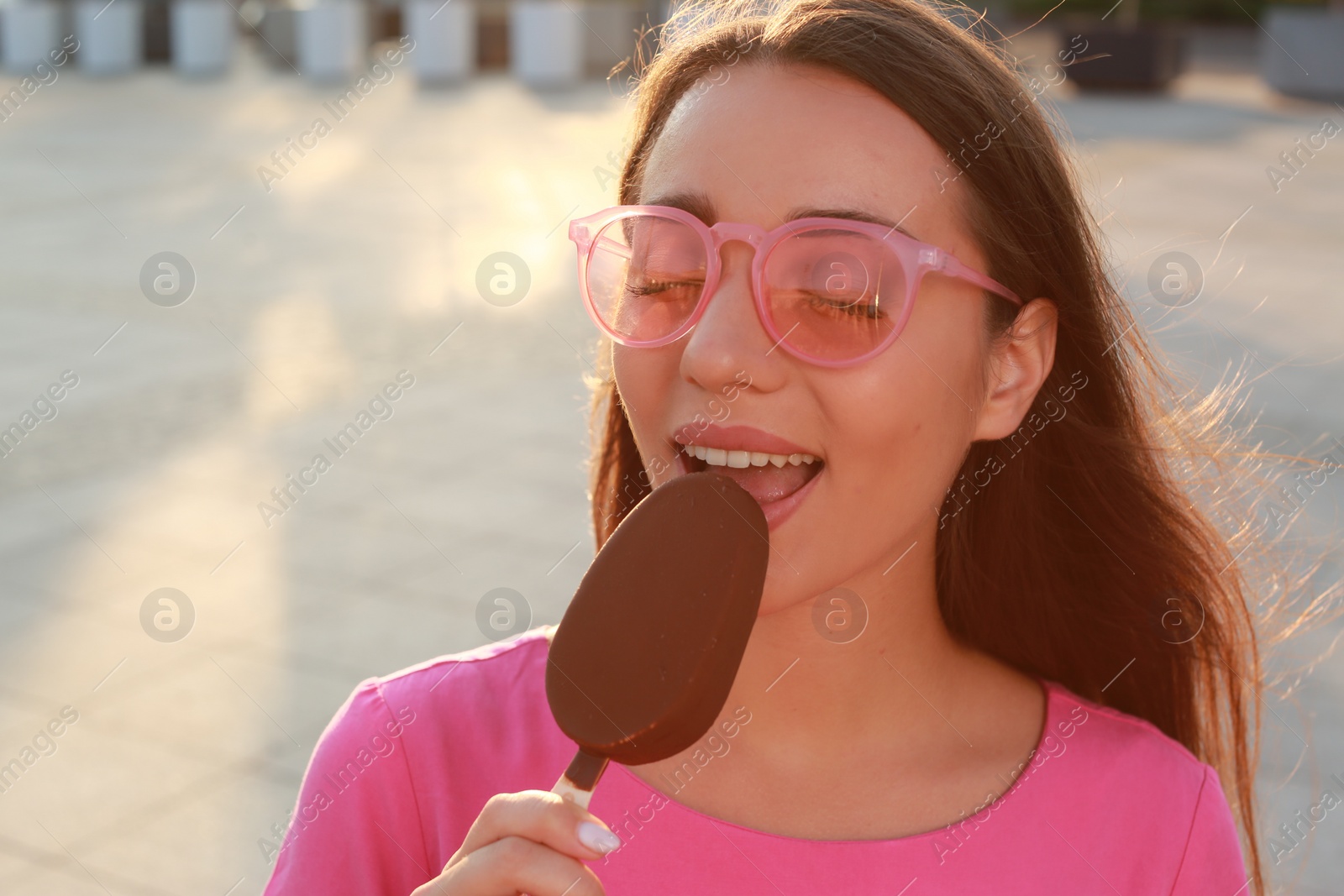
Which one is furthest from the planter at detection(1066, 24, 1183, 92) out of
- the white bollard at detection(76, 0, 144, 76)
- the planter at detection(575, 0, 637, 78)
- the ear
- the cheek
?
the cheek

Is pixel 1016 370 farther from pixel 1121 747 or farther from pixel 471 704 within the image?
pixel 471 704

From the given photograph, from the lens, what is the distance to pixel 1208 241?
1107 centimetres

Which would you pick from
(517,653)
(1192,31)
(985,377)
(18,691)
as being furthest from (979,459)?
(1192,31)

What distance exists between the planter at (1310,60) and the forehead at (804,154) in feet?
68.1

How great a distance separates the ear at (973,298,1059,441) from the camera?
1.98 m

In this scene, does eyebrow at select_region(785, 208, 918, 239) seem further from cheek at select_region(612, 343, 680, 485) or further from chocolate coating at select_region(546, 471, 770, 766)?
chocolate coating at select_region(546, 471, 770, 766)

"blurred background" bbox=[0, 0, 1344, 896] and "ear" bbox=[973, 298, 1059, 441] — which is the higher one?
"ear" bbox=[973, 298, 1059, 441]

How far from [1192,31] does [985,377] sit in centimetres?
3184

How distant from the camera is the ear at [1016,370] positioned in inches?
78.1

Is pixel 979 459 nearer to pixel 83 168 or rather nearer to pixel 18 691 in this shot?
pixel 18 691

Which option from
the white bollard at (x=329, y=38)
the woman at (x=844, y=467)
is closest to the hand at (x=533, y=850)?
the woman at (x=844, y=467)

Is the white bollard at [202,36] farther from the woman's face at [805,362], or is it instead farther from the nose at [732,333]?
the nose at [732,333]

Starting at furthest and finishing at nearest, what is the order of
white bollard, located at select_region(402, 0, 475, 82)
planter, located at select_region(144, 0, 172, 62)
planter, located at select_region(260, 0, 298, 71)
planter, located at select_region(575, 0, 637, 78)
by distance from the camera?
planter, located at select_region(144, 0, 172, 62) → planter, located at select_region(260, 0, 298, 71) → planter, located at select_region(575, 0, 637, 78) → white bollard, located at select_region(402, 0, 475, 82)

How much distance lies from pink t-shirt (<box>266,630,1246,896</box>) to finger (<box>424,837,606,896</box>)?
45 cm
